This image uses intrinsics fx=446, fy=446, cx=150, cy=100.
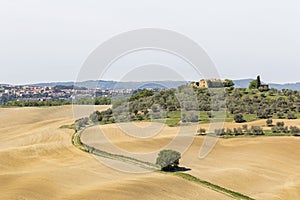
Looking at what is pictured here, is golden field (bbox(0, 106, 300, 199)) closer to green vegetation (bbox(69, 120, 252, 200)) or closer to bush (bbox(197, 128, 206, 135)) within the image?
green vegetation (bbox(69, 120, 252, 200))

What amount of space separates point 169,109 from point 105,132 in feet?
82.9

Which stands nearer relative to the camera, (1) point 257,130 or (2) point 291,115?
(1) point 257,130

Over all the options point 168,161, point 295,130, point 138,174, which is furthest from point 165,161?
point 295,130

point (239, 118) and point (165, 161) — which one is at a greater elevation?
point (239, 118)

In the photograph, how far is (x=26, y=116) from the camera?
121 metres

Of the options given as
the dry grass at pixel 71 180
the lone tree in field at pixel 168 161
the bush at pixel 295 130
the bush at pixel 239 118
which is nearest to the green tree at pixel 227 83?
the bush at pixel 239 118

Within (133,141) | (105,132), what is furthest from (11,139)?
(133,141)

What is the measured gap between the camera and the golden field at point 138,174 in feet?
120

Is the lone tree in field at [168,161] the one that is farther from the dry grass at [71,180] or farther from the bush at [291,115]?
the bush at [291,115]

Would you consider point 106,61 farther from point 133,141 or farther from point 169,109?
point 169,109

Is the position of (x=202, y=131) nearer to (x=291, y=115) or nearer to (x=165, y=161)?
(x=291, y=115)

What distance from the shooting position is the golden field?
1439 inches

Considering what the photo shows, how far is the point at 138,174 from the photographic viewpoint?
44.9 meters

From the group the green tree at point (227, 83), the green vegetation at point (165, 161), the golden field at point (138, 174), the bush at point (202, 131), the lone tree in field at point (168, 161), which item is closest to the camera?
the golden field at point (138, 174)
